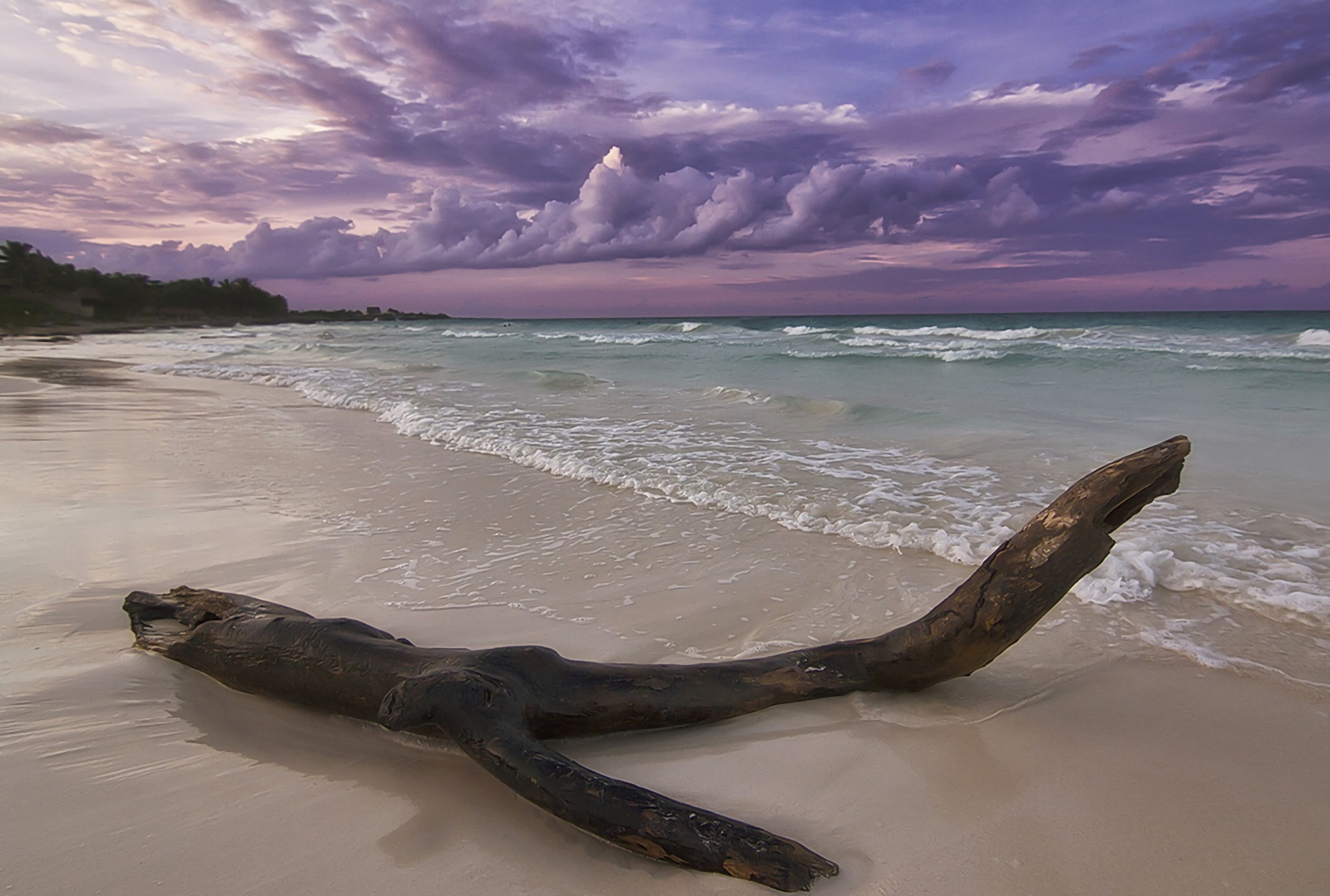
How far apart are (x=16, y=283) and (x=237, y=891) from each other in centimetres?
7478

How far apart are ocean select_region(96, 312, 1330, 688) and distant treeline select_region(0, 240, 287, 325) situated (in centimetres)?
4084

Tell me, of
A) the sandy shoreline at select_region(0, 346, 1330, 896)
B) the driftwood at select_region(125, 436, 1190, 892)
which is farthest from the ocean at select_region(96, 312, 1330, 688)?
the driftwood at select_region(125, 436, 1190, 892)

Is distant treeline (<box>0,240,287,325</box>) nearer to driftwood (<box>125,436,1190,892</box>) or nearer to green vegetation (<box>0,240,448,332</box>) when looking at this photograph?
green vegetation (<box>0,240,448,332</box>)

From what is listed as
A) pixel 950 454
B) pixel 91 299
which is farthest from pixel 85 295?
pixel 950 454

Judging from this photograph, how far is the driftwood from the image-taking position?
5.90 feet

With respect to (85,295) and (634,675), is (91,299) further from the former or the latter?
(634,675)

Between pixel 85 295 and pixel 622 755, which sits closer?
pixel 622 755

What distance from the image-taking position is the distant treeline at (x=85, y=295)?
50250mm

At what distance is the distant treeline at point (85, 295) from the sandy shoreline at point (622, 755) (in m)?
53.1

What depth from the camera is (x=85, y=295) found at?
6003cm

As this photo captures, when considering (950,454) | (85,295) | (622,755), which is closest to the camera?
(622,755)

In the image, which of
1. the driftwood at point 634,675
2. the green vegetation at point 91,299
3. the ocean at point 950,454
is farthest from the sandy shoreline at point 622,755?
the green vegetation at point 91,299

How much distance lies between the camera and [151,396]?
1237 cm

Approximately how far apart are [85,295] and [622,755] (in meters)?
76.0
